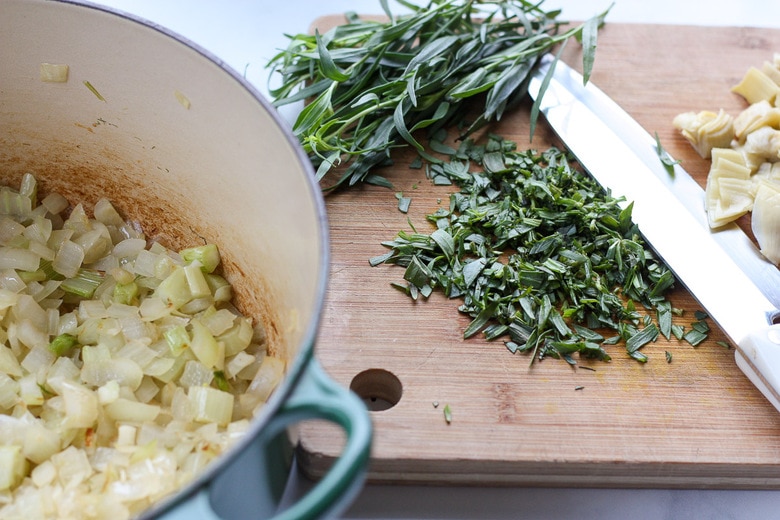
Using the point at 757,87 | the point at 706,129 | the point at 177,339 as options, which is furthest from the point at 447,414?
the point at 757,87

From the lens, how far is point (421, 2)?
2156 mm

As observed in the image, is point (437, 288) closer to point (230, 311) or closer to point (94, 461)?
point (230, 311)

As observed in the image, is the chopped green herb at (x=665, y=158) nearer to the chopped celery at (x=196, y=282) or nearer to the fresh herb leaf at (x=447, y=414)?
the fresh herb leaf at (x=447, y=414)

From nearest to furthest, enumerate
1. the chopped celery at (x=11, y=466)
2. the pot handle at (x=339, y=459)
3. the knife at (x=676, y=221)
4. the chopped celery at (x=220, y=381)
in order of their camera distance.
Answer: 1. the pot handle at (x=339, y=459)
2. the chopped celery at (x=11, y=466)
3. the chopped celery at (x=220, y=381)
4. the knife at (x=676, y=221)

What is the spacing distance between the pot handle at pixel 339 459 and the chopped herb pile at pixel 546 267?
58 centimetres

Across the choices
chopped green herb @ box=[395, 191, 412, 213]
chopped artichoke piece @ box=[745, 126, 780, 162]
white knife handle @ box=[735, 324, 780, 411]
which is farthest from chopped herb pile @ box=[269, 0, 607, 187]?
white knife handle @ box=[735, 324, 780, 411]

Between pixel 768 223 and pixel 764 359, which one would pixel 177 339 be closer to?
pixel 764 359

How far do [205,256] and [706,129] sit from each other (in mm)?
1118

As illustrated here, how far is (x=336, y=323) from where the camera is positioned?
1312 mm

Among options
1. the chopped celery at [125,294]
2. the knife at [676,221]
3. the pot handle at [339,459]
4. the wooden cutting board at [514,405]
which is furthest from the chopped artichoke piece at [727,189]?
the chopped celery at [125,294]

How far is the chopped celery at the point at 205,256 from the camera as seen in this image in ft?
4.30

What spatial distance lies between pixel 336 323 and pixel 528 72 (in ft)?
2.62

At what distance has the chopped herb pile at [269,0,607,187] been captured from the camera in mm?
1512

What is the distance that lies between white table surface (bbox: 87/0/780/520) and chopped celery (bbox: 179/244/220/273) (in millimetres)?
389
